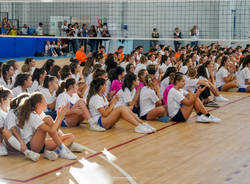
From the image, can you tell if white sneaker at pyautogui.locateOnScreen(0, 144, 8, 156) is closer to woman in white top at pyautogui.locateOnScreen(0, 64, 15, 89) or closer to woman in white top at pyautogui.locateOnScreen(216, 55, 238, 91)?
woman in white top at pyautogui.locateOnScreen(0, 64, 15, 89)

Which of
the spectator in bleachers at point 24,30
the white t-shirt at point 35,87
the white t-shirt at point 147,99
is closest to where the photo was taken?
the white t-shirt at point 147,99

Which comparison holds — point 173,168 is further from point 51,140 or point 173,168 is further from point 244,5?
point 244,5

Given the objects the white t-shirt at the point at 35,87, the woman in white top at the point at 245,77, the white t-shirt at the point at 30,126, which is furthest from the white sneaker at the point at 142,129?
the woman in white top at the point at 245,77

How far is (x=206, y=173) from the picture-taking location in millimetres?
4715

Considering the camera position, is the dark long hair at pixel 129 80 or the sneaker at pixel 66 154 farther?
the dark long hair at pixel 129 80

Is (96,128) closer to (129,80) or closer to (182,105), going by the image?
(129,80)

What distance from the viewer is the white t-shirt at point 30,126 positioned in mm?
5020

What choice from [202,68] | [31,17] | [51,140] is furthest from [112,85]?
[31,17]

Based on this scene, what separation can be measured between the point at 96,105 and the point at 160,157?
5.35 ft

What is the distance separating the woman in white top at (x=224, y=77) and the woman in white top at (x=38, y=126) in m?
6.75

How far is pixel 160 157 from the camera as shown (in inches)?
210

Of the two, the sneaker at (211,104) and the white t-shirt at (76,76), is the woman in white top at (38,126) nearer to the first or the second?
the white t-shirt at (76,76)

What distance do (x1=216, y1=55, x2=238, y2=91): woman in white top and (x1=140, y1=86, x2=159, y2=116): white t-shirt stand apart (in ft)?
13.5

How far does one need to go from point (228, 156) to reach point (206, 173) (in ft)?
2.57
